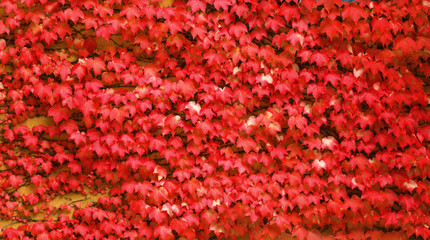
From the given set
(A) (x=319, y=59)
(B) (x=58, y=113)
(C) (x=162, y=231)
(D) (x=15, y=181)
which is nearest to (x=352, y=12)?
(A) (x=319, y=59)

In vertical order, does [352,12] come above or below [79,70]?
above

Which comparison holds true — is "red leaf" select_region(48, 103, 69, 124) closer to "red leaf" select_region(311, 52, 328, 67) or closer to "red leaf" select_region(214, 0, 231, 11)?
"red leaf" select_region(214, 0, 231, 11)

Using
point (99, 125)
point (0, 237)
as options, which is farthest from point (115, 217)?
point (0, 237)

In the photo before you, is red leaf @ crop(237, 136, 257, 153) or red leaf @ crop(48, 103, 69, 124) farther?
red leaf @ crop(237, 136, 257, 153)

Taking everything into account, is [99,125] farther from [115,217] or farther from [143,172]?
[115,217]

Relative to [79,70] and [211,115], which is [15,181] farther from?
[211,115]

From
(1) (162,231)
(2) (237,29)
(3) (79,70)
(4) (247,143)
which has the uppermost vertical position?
(2) (237,29)

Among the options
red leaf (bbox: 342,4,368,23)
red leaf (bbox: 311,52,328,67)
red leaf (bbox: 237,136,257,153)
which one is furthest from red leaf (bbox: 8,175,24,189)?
red leaf (bbox: 342,4,368,23)

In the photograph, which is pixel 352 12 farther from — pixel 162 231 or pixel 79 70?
pixel 162 231

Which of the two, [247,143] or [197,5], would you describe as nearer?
[197,5]

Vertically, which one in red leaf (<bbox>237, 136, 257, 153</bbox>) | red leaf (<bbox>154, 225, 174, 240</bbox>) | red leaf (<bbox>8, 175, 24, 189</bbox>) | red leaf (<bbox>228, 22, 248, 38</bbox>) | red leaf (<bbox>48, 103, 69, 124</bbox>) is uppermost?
red leaf (<bbox>228, 22, 248, 38</bbox>)

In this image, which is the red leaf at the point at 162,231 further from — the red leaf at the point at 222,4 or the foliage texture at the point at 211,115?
the red leaf at the point at 222,4

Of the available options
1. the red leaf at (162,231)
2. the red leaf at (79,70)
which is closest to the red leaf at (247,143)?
the red leaf at (162,231)

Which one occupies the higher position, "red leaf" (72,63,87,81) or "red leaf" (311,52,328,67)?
"red leaf" (311,52,328,67)
